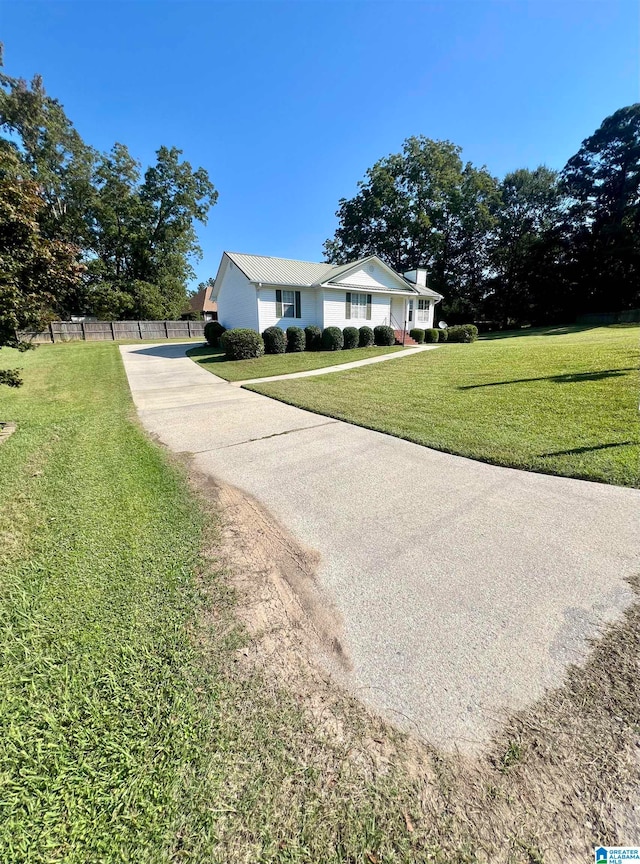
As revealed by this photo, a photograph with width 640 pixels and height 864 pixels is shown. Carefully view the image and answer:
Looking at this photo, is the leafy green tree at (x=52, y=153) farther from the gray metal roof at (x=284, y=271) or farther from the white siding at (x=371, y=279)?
the white siding at (x=371, y=279)

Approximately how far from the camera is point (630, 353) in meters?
9.83

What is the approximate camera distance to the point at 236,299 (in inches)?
739

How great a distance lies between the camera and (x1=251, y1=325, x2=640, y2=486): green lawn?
4.44m

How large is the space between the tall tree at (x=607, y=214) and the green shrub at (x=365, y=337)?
27453mm

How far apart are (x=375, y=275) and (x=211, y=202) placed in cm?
2167

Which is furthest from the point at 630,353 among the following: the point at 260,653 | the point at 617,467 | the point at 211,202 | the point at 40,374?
the point at 211,202

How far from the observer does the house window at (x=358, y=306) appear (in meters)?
18.9

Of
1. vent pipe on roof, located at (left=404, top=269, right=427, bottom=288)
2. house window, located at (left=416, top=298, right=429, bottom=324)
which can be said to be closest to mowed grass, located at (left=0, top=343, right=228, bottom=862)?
house window, located at (left=416, top=298, right=429, bottom=324)

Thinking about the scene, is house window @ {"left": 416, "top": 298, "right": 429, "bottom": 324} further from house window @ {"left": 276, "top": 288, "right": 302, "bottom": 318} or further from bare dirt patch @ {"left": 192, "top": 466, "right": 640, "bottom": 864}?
bare dirt patch @ {"left": 192, "top": 466, "right": 640, "bottom": 864}

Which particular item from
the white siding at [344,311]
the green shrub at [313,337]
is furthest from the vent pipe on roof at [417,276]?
the green shrub at [313,337]

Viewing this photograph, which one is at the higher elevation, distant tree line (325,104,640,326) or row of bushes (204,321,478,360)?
distant tree line (325,104,640,326)

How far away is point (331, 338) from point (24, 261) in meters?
12.9

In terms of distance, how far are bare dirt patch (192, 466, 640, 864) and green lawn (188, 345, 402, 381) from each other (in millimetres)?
9907

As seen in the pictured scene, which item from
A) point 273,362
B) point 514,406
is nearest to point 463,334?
point 273,362
